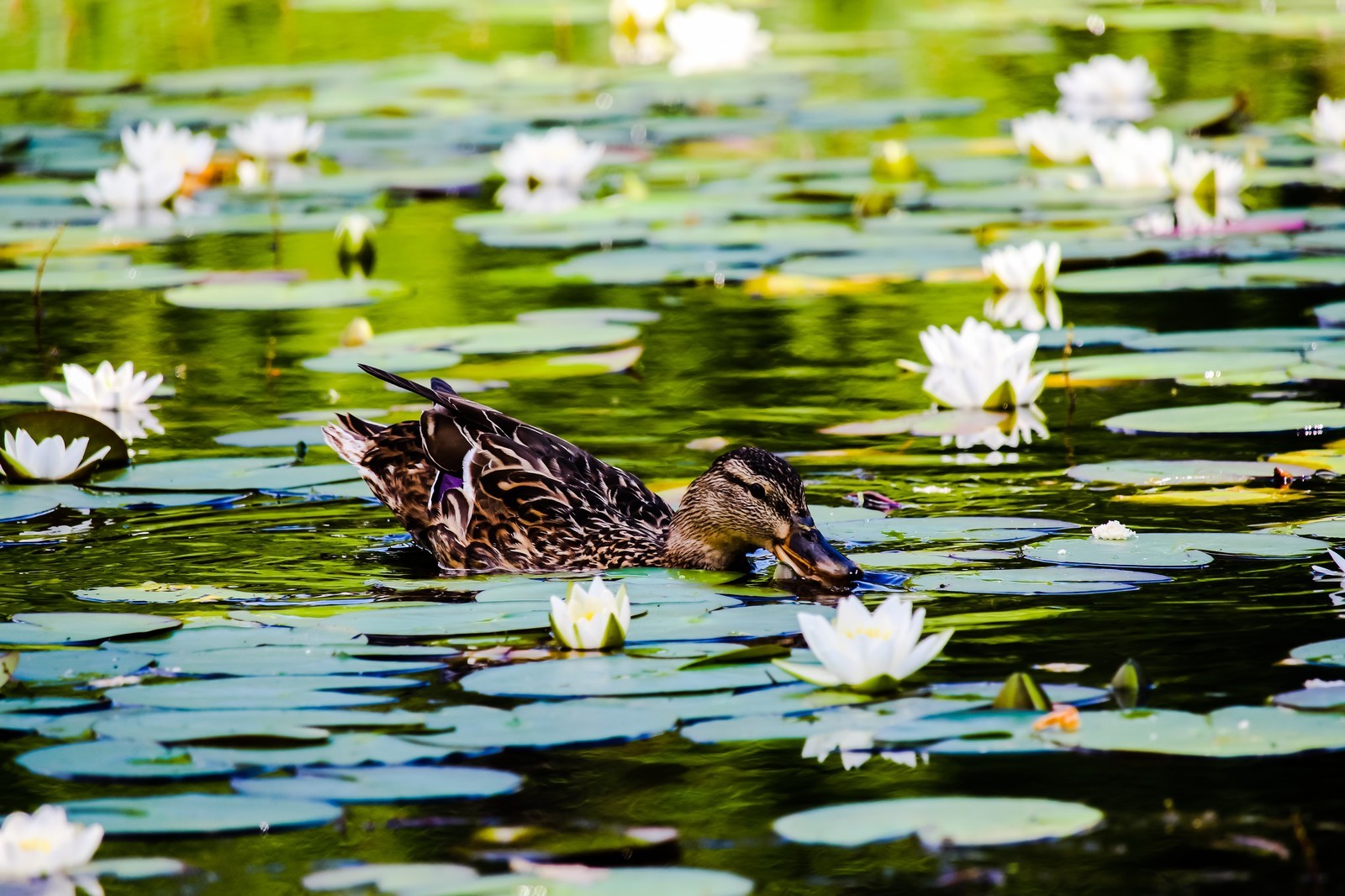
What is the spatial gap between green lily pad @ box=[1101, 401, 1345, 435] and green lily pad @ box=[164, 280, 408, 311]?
3981mm

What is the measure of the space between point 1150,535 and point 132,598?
272cm

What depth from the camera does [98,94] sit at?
687 inches

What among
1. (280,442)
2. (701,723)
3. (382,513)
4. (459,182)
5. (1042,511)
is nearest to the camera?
(701,723)

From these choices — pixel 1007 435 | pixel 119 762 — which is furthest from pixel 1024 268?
pixel 119 762

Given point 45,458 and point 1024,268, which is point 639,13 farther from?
point 45,458

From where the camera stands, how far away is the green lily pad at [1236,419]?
7.03 meters

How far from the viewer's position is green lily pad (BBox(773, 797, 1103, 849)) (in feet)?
12.1

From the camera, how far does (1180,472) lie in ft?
21.5

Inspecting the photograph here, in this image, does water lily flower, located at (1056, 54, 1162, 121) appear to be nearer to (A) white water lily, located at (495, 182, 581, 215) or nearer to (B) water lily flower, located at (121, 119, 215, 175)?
(A) white water lily, located at (495, 182, 581, 215)

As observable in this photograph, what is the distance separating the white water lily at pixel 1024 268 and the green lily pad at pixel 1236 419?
6.53 feet

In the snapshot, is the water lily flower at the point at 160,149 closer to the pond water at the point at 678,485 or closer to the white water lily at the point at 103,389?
the pond water at the point at 678,485

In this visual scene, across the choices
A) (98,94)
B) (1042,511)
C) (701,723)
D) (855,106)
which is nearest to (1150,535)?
(1042,511)

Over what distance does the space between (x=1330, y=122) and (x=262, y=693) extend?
931 cm

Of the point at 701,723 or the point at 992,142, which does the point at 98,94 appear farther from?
the point at 701,723
